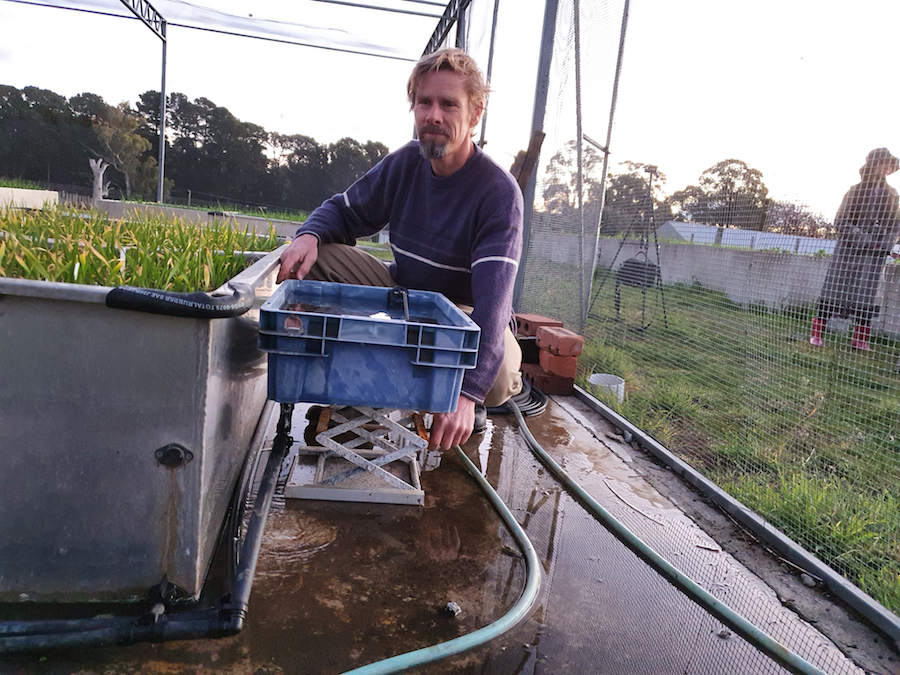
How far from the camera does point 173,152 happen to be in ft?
57.3

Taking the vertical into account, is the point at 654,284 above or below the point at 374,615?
above

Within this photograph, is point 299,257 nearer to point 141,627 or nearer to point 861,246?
point 141,627

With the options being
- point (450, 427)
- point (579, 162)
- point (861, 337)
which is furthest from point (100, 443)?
point (579, 162)

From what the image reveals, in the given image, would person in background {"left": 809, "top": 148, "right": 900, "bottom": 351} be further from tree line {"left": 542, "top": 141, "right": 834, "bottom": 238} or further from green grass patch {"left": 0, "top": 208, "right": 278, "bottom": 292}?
green grass patch {"left": 0, "top": 208, "right": 278, "bottom": 292}

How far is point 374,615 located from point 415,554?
29 centimetres

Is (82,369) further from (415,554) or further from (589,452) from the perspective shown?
(589,452)

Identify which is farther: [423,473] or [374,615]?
[423,473]

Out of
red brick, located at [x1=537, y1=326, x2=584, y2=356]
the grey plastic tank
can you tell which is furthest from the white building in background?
the grey plastic tank

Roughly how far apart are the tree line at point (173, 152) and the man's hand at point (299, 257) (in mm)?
14042

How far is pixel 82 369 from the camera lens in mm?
1086

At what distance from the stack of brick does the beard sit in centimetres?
165

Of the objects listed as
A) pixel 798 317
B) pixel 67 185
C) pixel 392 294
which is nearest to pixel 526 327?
pixel 798 317

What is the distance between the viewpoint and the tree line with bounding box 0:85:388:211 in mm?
15078

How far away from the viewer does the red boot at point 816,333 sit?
233cm
